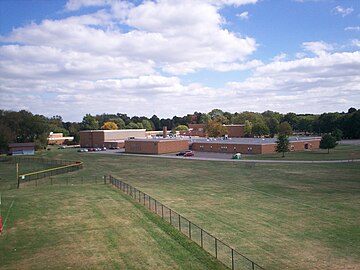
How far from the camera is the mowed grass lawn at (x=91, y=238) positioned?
18.5 m

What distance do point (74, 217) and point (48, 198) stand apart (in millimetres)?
9468

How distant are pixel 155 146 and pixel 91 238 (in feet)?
227

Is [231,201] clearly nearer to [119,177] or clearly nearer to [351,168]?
[119,177]

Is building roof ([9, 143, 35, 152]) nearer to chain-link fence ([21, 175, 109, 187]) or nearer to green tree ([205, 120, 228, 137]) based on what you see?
chain-link fence ([21, 175, 109, 187])

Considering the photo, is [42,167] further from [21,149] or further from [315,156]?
[315,156]

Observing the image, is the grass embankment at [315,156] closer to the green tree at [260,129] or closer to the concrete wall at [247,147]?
the concrete wall at [247,147]

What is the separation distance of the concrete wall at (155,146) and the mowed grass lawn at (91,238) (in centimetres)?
5689

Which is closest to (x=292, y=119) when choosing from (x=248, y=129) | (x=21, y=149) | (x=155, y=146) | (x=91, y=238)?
(x=248, y=129)

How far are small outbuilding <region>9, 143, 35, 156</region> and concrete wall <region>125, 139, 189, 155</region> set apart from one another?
86.0 ft

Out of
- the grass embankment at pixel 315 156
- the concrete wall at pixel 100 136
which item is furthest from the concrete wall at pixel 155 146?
the grass embankment at pixel 315 156

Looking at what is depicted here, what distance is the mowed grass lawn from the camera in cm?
1845

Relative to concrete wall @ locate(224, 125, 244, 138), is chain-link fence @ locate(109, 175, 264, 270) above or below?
below

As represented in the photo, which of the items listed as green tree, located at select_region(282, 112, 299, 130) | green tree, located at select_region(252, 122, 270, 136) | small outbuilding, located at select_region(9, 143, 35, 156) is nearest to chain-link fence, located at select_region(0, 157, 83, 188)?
small outbuilding, located at select_region(9, 143, 35, 156)

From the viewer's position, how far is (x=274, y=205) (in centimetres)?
3203
